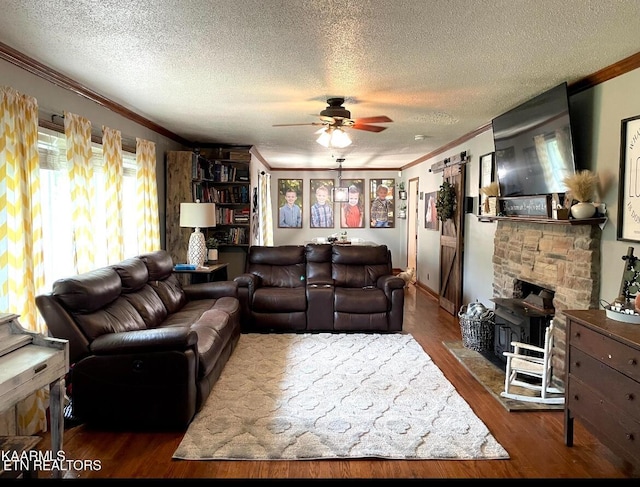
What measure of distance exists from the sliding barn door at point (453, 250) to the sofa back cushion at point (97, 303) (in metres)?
4.16

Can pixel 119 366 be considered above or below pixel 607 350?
below

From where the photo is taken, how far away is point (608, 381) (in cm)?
245

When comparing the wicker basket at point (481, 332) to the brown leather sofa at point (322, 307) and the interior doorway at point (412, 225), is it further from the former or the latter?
the interior doorway at point (412, 225)

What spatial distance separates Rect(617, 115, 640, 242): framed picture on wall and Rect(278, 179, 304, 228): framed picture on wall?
8175mm

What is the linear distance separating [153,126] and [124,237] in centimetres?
148

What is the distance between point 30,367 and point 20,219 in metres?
1.20

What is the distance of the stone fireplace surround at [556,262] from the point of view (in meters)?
3.32

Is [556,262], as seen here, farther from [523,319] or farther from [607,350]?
[607,350]

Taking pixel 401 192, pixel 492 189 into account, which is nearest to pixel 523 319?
pixel 492 189

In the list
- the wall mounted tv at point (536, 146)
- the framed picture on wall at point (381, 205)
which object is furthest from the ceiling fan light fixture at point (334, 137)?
the framed picture on wall at point (381, 205)

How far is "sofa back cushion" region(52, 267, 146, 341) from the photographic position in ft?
9.54

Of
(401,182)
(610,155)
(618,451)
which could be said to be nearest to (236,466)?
(618,451)

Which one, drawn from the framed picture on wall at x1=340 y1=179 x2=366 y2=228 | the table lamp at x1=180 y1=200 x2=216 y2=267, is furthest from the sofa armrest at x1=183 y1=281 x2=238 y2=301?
the framed picture on wall at x1=340 y1=179 x2=366 y2=228
